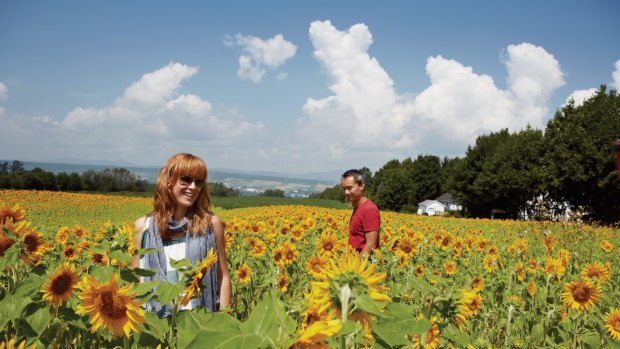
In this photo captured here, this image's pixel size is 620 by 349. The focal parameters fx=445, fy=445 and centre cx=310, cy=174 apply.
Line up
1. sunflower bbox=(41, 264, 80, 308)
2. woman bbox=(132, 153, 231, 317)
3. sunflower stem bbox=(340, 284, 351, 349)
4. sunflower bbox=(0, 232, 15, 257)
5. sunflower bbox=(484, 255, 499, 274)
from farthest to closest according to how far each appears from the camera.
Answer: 1. sunflower bbox=(484, 255, 499, 274)
2. woman bbox=(132, 153, 231, 317)
3. sunflower bbox=(0, 232, 15, 257)
4. sunflower bbox=(41, 264, 80, 308)
5. sunflower stem bbox=(340, 284, 351, 349)

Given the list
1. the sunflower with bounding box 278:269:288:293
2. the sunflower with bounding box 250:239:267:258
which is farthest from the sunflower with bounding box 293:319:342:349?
the sunflower with bounding box 250:239:267:258

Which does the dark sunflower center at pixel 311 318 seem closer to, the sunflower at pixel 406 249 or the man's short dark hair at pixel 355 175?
the man's short dark hair at pixel 355 175

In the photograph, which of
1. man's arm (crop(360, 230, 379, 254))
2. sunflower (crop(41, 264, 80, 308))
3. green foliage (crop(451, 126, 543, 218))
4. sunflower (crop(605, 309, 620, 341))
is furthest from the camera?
green foliage (crop(451, 126, 543, 218))

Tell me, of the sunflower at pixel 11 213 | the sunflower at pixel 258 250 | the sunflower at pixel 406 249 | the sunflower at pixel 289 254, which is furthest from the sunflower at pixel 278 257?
the sunflower at pixel 11 213

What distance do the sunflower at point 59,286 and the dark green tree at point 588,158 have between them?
32.1 meters

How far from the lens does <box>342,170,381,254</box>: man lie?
4910 mm

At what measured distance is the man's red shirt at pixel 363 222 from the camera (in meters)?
4.92

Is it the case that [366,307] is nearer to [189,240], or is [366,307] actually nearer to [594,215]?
[189,240]

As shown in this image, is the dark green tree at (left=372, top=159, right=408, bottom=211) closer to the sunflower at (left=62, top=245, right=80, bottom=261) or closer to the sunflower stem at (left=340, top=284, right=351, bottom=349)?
the sunflower at (left=62, top=245, right=80, bottom=261)

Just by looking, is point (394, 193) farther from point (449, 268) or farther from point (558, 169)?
point (449, 268)

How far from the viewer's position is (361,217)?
5.00 meters

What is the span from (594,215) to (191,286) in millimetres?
35703

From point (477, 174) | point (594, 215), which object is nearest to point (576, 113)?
point (594, 215)

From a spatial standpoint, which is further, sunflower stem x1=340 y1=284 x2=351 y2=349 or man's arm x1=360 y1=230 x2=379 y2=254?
man's arm x1=360 y1=230 x2=379 y2=254
